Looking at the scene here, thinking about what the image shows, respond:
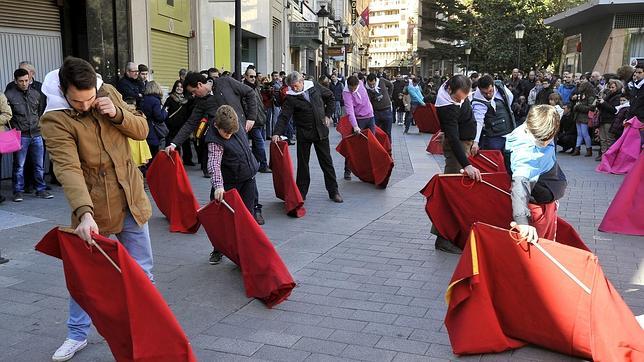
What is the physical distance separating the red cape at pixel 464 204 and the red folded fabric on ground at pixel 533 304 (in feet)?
5.17

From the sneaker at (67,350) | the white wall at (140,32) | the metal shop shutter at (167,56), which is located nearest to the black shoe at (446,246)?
the sneaker at (67,350)

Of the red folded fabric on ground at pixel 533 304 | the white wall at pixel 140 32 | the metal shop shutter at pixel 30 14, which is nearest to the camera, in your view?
the red folded fabric on ground at pixel 533 304

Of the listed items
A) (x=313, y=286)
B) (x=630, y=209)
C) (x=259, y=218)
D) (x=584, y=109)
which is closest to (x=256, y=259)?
(x=313, y=286)

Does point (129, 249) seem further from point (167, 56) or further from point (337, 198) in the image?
point (167, 56)

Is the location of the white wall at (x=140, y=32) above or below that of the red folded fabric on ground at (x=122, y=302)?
above

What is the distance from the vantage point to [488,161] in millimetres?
6145

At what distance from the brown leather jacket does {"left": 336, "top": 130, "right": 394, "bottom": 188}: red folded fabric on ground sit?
5.95 metres

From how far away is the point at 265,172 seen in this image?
10984mm

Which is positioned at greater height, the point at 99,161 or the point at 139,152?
the point at 99,161

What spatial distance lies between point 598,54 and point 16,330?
86.9 feet

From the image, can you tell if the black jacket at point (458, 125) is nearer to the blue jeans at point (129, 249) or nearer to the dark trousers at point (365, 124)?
the blue jeans at point (129, 249)

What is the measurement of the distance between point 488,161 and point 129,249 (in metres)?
3.84

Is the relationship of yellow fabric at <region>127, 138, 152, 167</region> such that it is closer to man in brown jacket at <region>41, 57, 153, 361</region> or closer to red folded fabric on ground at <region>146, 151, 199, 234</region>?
red folded fabric on ground at <region>146, 151, 199, 234</region>

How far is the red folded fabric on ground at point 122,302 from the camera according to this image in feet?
10.6
